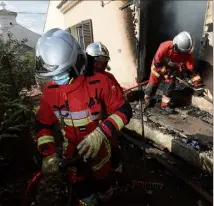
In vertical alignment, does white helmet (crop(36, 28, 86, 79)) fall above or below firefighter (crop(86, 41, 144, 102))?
above

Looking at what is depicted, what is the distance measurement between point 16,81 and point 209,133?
11.9ft

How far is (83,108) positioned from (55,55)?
0.59 m

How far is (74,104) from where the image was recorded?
243cm

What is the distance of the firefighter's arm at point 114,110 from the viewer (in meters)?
2.38

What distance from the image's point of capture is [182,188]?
3.60 m

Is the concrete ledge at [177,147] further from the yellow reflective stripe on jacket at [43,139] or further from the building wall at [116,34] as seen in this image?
the building wall at [116,34]

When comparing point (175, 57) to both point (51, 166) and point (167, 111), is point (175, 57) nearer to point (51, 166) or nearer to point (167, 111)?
point (167, 111)

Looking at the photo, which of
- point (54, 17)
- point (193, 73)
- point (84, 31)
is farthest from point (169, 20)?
point (54, 17)

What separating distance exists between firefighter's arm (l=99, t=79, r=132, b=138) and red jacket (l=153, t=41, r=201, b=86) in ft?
Result: 11.7

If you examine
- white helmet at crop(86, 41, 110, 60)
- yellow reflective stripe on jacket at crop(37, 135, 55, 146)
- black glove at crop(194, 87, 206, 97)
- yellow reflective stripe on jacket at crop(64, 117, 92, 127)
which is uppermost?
white helmet at crop(86, 41, 110, 60)

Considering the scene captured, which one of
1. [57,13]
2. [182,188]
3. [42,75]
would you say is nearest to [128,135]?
[182,188]

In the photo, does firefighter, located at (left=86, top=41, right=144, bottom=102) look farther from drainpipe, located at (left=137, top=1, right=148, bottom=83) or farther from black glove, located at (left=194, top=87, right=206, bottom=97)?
black glove, located at (left=194, top=87, right=206, bottom=97)

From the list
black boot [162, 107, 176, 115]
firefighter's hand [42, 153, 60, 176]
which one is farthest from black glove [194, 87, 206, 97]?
firefighter's hand [42, 153, 60, 176]

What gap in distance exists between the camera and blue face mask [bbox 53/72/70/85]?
7.38ft
